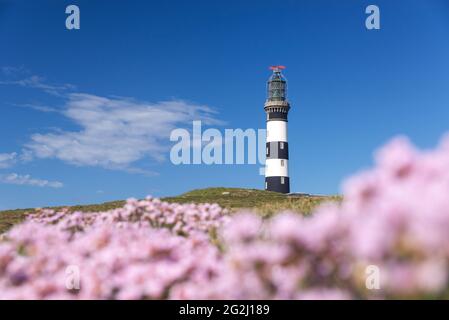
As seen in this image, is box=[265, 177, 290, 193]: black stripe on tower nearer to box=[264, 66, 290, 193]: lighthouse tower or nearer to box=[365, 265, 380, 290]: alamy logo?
box=[264, 66, 290, 193]: lighthouse tower

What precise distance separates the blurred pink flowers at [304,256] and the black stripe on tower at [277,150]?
40260mm

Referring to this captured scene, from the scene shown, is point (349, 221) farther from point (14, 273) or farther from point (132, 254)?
point (14, 273)

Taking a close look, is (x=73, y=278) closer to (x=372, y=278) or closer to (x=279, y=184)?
(x=372, y=278)

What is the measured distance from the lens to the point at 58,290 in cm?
426

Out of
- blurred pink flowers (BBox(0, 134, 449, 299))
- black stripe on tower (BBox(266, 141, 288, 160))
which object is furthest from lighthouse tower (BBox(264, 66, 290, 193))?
blurred pink flowers (BBox(0, 134, 449, 299))

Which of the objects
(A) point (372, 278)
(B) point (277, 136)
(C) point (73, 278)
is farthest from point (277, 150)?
(A) point (372, 278)

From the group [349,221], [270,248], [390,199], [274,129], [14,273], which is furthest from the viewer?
[274,129]

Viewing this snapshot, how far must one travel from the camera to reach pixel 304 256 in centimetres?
311

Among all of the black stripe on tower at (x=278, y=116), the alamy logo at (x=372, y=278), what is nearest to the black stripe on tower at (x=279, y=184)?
the black stripe on tower at (x=278, y=116)

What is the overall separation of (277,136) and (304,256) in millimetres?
44423

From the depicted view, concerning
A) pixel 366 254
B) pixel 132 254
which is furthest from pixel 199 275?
pixel 366 254

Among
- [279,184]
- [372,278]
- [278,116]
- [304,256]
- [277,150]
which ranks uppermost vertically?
[278,116]

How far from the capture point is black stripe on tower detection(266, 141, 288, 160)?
150 feet
